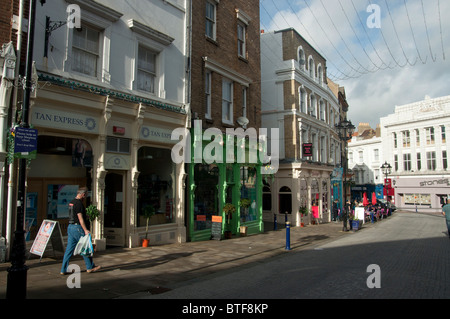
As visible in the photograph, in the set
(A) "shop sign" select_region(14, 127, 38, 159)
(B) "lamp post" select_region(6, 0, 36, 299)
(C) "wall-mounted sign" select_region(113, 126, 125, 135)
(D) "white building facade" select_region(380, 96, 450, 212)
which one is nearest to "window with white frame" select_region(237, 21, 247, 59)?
(C) "wall-mounted sign" select_region(113, 126, 125, 135)

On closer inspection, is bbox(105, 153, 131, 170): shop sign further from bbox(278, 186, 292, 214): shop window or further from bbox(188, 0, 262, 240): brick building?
bbox(278, 186, 292, 214): shop window

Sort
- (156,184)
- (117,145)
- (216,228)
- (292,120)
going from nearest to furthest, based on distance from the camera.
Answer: (117,145), (156,184), (216,228), (292,120)

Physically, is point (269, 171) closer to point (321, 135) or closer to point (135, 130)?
point (321, 135)

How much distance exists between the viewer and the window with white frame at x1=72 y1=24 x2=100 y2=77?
1056cm

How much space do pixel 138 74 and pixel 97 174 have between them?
4.15 metres

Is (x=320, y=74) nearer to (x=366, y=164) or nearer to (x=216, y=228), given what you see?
(x=216, y=228)

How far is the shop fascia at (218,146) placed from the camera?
13953 millimetres

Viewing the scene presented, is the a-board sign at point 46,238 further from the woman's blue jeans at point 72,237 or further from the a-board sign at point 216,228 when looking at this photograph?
the a-board sign at point 216,228

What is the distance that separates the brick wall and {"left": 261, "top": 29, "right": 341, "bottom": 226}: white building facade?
6220mm

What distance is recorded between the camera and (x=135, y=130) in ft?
39.4

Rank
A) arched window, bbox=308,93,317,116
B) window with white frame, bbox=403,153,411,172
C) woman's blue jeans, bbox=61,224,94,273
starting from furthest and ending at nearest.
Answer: window with white frame, bbox=403,153,411,172, arched window, bbox=308,93,317,116, woman's blue jeans, bbox=61,224,94,273

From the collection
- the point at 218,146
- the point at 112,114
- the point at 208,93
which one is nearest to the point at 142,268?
the point at 112,114

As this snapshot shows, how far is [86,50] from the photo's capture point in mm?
10797

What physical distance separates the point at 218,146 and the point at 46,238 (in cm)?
886
